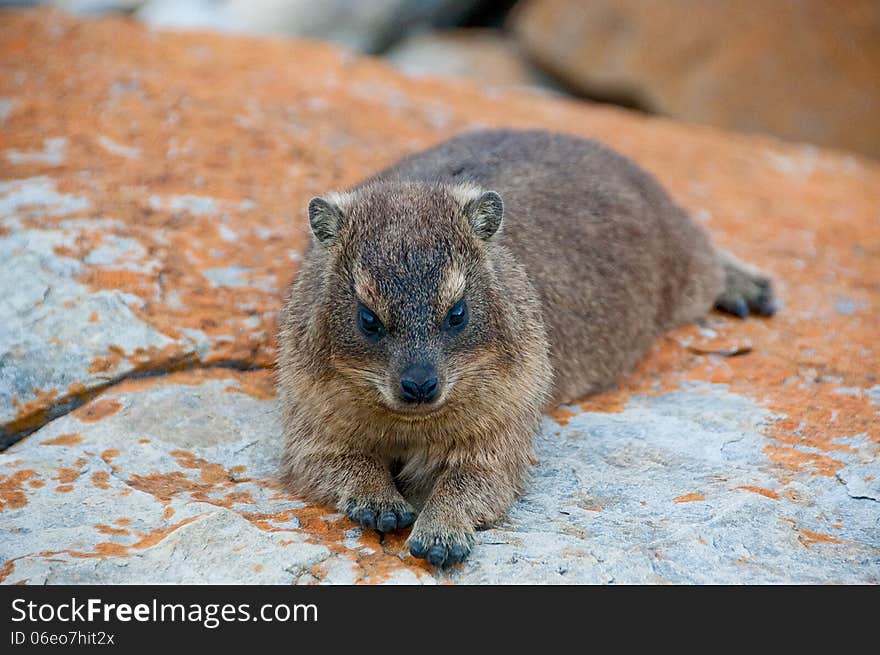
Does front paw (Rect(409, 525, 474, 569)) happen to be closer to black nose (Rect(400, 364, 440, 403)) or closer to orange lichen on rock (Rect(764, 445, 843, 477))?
black nose (Rect(400, 364, 440, 403))

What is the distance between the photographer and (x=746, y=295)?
801 cm

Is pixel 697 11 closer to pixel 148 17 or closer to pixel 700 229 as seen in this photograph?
pixel 700 229

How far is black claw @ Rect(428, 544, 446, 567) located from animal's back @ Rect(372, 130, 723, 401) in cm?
206

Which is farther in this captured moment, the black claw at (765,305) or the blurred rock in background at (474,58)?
the blurred rock in background at (474,58)

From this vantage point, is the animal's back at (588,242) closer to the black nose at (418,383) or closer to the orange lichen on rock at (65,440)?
the black nose at (418,383)

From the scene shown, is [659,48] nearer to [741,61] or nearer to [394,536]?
[741,61]

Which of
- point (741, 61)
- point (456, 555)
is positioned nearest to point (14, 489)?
point (456, 555)

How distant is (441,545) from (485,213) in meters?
1.90

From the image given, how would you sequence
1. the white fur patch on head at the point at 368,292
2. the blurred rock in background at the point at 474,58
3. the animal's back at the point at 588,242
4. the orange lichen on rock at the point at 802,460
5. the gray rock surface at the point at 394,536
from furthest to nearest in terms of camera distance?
the blurred rock in background at the point at 474,58 < the animal's back at the point at 588,242 < the orange lichen on rock at the point at 802,460 < the white fur patch on head at the point at 368,292 < the gray rock surface at the point at 394,536

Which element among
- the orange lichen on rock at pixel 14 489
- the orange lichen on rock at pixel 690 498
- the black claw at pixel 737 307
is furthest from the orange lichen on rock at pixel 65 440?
the black claw at pixel 737 307

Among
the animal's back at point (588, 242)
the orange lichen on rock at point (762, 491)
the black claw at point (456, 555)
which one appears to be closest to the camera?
A: the black claw at point (456, 555)

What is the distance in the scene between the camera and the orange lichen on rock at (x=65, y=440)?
5738 millimetres
